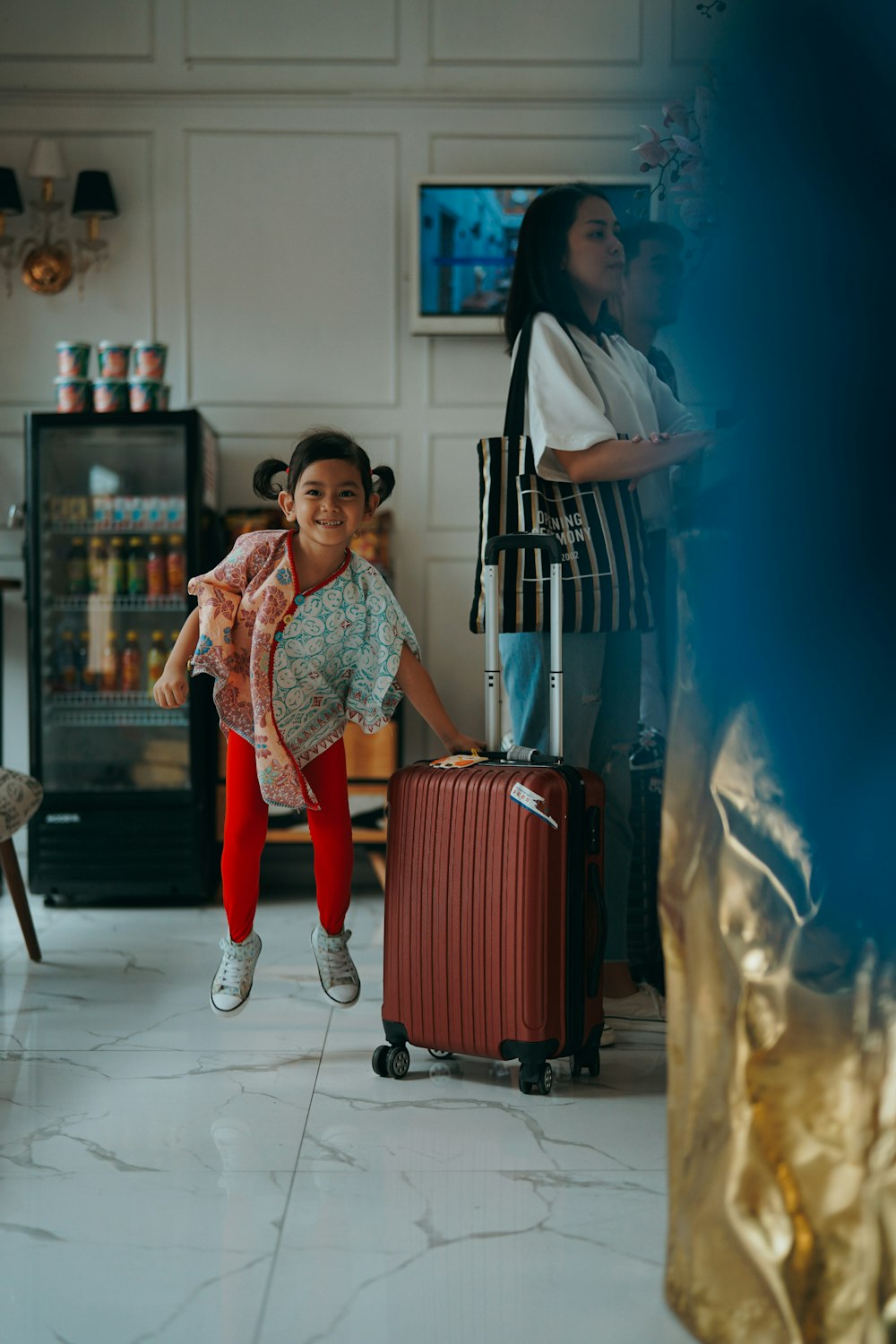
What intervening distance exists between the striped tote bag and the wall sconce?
2512 mm

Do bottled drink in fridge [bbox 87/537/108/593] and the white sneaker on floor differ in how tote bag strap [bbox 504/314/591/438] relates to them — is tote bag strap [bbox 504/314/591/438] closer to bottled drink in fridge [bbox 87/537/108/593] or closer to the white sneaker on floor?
the white sneaker on floor

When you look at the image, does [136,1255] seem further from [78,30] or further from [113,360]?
[78,30]

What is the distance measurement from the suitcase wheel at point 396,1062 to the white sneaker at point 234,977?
0.33 m

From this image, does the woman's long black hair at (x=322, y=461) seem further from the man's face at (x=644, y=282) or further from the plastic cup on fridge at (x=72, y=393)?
the plastic cup on fridge at (x=72, y=393)

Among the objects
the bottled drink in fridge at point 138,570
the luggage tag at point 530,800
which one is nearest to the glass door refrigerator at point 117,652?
the bottled drink in fridge at point 138,570

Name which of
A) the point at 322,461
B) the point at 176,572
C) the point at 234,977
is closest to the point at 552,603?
the point at 322,461

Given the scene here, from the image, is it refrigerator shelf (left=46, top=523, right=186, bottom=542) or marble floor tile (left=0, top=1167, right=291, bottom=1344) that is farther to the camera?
refrigerator shelf (left=46, top=523, right=186, bottom=542)

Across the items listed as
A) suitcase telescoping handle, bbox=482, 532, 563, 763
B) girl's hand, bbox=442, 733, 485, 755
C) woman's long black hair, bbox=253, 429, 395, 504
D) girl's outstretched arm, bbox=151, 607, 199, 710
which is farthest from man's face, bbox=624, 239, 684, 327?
Result: girl's outstretched arm, bbox=151, 607, 199, 710

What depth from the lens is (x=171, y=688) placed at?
204 cm

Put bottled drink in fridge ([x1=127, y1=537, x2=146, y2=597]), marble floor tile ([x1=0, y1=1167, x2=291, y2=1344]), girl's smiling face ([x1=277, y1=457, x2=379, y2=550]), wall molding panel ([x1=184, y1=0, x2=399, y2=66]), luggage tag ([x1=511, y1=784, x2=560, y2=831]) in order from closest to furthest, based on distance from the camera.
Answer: marble floor tile ([x1=0, y1=1167, x2=291, y2=1344])
luggage tag ([x1=511, y1=784, x2=560, y2=831])
girl's smiling face ([x1=277, y1=457, x2=379, y2=550])
bottled drink in fridge ([x1=127, y1=537, x2=146, y2=597])
wall molding panel ([x1=184, y1=0, x2=399, y2=66])

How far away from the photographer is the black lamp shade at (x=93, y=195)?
395 centimetres

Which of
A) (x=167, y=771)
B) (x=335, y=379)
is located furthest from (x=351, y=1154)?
(x=335, y=379)

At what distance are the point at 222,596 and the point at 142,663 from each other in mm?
1914

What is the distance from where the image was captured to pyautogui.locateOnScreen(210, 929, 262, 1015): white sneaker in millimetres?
2178
